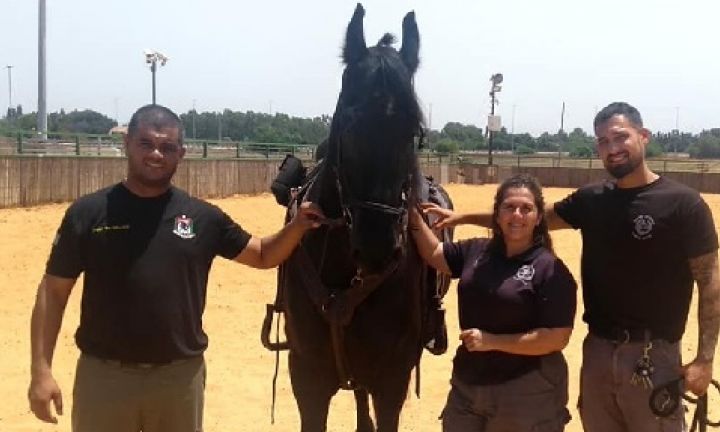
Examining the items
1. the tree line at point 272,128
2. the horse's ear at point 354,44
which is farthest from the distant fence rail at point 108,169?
the tree line at point 272,128

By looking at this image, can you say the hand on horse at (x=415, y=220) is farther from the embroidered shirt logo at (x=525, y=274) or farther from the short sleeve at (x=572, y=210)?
the short sleeve at (x=572, y=210)

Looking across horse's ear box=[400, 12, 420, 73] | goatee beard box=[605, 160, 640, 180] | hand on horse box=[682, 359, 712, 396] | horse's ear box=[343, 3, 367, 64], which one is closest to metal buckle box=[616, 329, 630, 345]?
hand on horse box=[682, 359, 712, 396]

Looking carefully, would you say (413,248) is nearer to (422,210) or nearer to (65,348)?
(422,210)

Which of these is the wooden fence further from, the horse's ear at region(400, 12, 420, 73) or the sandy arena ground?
the horse's ear at region(400, 12, 420, 73)

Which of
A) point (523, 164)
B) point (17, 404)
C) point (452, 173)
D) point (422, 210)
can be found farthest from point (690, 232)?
point (523, 164)

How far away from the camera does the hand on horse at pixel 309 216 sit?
363cm

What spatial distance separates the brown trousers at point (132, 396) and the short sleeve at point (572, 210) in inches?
76.4

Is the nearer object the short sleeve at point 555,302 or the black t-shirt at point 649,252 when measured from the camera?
the short sleeve at point 555,302

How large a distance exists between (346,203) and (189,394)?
1.05 meters

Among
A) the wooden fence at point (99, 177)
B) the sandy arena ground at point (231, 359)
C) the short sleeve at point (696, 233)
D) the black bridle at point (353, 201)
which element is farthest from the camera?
the wooden fence at point (99, 177)

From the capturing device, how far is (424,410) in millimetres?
6402

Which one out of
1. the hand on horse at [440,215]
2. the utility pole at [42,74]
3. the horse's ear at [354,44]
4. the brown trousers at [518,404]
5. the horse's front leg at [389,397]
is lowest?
the horse's front leg at [389,397]

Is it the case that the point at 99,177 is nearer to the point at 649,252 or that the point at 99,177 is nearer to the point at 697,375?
the point at 649,252

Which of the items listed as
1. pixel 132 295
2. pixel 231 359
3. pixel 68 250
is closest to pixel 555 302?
pixel 132 295
